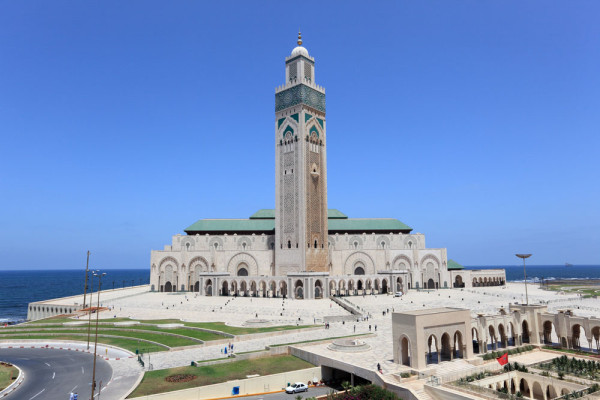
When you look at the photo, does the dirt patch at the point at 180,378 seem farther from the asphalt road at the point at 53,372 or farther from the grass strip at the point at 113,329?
the grass strip at the point at 113,329

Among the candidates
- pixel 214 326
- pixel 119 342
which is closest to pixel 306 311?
pixel 214 326

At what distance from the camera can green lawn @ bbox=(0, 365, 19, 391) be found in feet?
78.0

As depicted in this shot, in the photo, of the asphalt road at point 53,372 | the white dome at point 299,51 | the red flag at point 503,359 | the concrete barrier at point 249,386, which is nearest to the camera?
the concrete barrier at point 249,386

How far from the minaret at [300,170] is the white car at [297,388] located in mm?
41586

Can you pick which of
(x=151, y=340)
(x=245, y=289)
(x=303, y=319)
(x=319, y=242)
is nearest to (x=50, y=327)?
(x=151, y=340)

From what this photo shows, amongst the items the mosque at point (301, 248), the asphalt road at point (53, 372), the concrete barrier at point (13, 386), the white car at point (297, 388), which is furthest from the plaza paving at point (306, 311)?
the concrete barrier at point (13, 386)

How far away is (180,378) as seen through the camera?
78.3 feet

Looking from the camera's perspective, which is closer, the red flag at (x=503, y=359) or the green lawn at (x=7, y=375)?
the green lawn at (x=7, y=375)

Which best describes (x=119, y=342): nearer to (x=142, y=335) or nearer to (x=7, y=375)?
(x=142, y=335)

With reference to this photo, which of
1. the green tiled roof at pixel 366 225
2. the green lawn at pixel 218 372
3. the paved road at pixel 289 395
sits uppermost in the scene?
the green tiled roof at pixel 366 225

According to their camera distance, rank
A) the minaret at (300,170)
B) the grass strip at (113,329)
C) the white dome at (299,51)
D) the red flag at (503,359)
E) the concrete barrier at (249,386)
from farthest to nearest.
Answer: the white dome at (299,51) < the minaret at (300,170) < the grass strip at (113,329) < the red flag at (503,359) < the concrete barrier at (249,386)

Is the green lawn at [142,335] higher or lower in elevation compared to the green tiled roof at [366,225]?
lower

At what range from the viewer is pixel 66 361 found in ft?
95.7

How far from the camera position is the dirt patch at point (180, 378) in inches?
926
